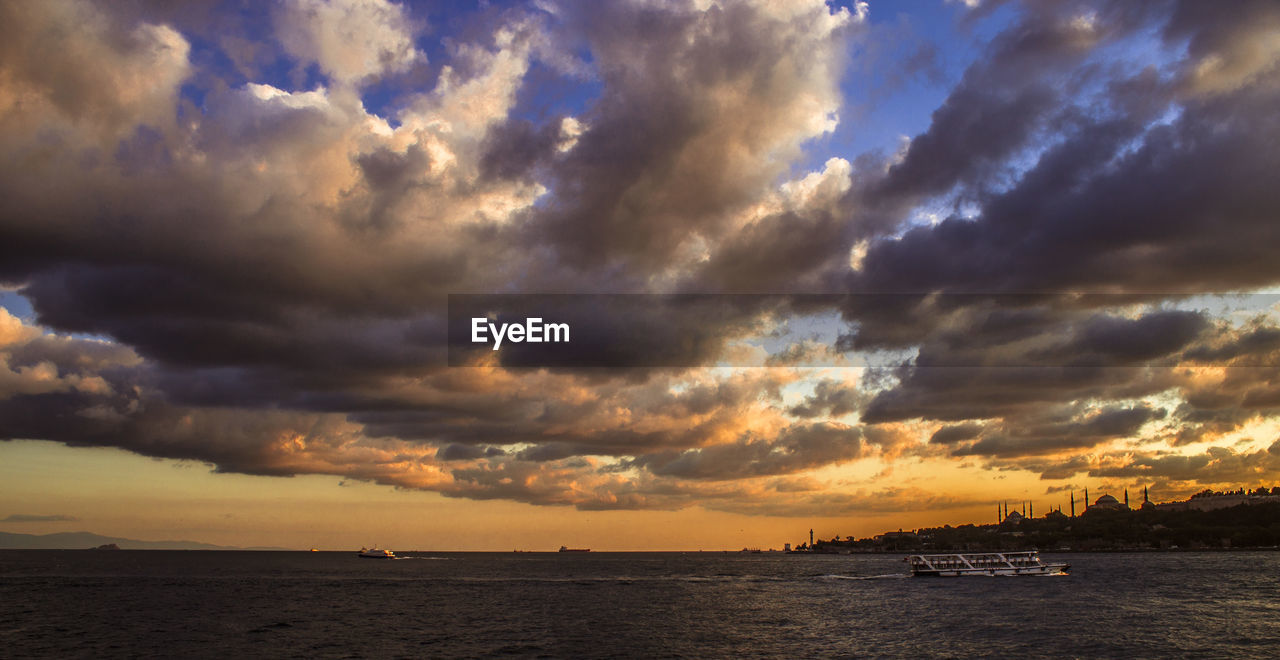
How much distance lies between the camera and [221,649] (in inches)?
3388

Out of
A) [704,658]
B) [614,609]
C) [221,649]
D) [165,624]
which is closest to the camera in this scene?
[704,658]

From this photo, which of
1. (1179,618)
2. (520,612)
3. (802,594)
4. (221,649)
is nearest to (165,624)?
(221,649)

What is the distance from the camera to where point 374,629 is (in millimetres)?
101188

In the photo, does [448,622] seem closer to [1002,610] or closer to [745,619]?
[745,619]

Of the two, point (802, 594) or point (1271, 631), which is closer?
point (1271, 631)

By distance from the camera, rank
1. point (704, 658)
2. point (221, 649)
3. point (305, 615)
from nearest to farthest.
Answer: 1. point (704, 658)
2. point (221, 649)
3. point (305, 615)

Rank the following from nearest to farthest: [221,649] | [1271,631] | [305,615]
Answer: [221,649] < [1271,631] < [305,615]

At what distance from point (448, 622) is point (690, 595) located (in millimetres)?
61622

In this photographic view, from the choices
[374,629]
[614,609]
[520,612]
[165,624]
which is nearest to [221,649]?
[374,629]

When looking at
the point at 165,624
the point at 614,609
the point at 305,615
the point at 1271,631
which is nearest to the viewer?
the point at 1271,631

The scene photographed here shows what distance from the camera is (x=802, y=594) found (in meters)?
163

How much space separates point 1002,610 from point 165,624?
369ft

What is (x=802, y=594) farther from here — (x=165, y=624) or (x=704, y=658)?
(x=165, y=624)

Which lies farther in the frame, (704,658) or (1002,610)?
(1002,610)
